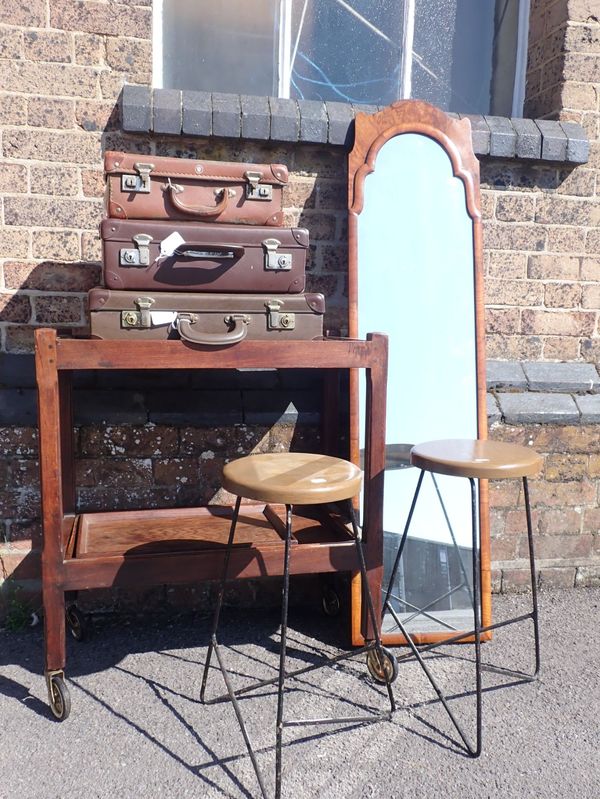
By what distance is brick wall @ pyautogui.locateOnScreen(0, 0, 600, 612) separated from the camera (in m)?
3.05

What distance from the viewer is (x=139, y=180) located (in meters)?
2.59

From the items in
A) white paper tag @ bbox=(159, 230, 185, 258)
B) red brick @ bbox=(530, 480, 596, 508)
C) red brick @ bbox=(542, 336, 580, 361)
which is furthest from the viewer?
red brick @ bbox=(542, 336, 580, 361)

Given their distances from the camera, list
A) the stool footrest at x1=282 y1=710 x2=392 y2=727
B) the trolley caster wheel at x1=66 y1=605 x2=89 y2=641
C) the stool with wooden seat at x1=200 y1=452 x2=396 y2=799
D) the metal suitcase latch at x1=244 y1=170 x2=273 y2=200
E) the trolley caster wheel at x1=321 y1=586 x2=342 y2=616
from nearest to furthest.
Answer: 1. the stool with wooden seat at x1=200 y1=452 x2=396 y2=799
2. the stool footrest at x1=282 y1=710 x2=392 y2=727
3. the metal suitcase latch at x1=244 y1=170 x2=273 y2=200
4. the trolley caster wheel at x1=66 y1=605 x2=89 y2=641
5. the trolley caster wheel at x1=321 y1=586 x2=342 y2=616

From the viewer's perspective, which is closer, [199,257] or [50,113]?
[199,257]

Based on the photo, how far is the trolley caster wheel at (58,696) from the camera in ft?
7.95

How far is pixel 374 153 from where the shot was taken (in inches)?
125

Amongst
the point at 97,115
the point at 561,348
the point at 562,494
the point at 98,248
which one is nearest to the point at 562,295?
the point at 561,348

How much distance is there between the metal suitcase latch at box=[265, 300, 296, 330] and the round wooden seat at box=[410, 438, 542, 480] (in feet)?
2.10

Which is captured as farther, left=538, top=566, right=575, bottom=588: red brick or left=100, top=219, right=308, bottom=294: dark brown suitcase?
left=538, top=566, right=575, bottom=588: red brick

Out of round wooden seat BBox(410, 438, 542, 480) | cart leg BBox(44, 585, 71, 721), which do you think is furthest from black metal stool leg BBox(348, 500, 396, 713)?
cart leg BBox(44, 585, 71, 721)

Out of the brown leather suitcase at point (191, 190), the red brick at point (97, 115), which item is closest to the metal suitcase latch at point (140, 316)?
the brown leather suitcase at point (191, 190)

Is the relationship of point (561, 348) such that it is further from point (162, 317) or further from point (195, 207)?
point (162, 317)

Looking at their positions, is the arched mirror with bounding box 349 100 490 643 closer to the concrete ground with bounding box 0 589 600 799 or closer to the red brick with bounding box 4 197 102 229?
the concrete ground with bounding box 0 589 600 799

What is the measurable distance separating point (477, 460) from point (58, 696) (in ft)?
5.26
